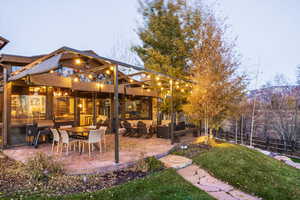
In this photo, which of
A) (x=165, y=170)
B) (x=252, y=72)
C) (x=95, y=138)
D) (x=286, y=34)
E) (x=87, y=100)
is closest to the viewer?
(x=165, y=170)

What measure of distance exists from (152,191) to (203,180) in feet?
4.89

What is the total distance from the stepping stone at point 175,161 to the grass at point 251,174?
1.17 ft

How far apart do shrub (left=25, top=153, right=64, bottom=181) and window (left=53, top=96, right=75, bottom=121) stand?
4125mm

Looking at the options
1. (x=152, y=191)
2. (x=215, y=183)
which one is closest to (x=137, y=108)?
(x=215, y=183)

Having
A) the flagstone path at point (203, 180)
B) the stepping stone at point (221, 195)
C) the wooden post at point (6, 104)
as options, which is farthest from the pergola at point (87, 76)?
the stepping stone at point (221, 195)

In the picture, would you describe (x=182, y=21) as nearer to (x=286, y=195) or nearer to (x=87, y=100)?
(x=87, y=100)

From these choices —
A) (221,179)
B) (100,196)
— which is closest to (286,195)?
(221,179)

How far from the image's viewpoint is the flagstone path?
343 centimetres

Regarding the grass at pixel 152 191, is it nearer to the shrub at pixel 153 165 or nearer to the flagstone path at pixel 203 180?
the flagstone path at pixel 203 180

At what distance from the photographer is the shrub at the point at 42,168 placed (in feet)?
12.0

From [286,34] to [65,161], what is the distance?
2086cm

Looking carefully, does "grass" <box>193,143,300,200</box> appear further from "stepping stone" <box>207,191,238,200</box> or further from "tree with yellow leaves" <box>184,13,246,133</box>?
"tree with yellow leaves" <box>184,13,246,133</box>

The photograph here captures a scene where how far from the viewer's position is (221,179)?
4.18 metres

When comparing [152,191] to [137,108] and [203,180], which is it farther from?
[137,108]
